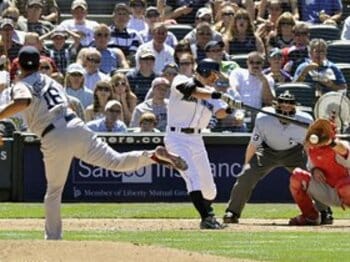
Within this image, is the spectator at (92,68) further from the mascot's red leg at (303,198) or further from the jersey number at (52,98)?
the jersey number at (52,98)

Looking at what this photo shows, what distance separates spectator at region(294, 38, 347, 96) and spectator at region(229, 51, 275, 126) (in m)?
0.62

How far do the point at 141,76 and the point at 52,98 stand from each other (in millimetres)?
6818

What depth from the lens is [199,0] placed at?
1942cm

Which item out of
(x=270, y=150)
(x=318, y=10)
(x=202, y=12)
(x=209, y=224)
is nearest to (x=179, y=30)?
(x=202, y=12)

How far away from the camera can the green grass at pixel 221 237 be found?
10.3m

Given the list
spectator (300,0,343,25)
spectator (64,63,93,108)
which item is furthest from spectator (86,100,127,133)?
spectator (300,0,343,25)

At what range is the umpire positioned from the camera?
1352 cm

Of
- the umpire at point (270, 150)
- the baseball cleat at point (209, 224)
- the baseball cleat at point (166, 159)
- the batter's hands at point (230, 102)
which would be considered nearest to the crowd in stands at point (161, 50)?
the umpire at point (270, 150)

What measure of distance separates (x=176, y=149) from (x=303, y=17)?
281 inches

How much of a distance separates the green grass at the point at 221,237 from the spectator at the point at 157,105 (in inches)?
65.7

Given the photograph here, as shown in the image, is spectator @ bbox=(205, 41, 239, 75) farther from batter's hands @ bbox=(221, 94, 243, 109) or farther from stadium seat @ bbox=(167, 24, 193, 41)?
batter's hands @ bbox=(221, 94, 243, 109)

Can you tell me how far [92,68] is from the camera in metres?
17.0

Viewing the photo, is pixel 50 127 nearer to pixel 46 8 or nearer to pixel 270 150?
pixel 270 150

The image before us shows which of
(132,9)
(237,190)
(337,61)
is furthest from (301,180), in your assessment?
(132,9)
